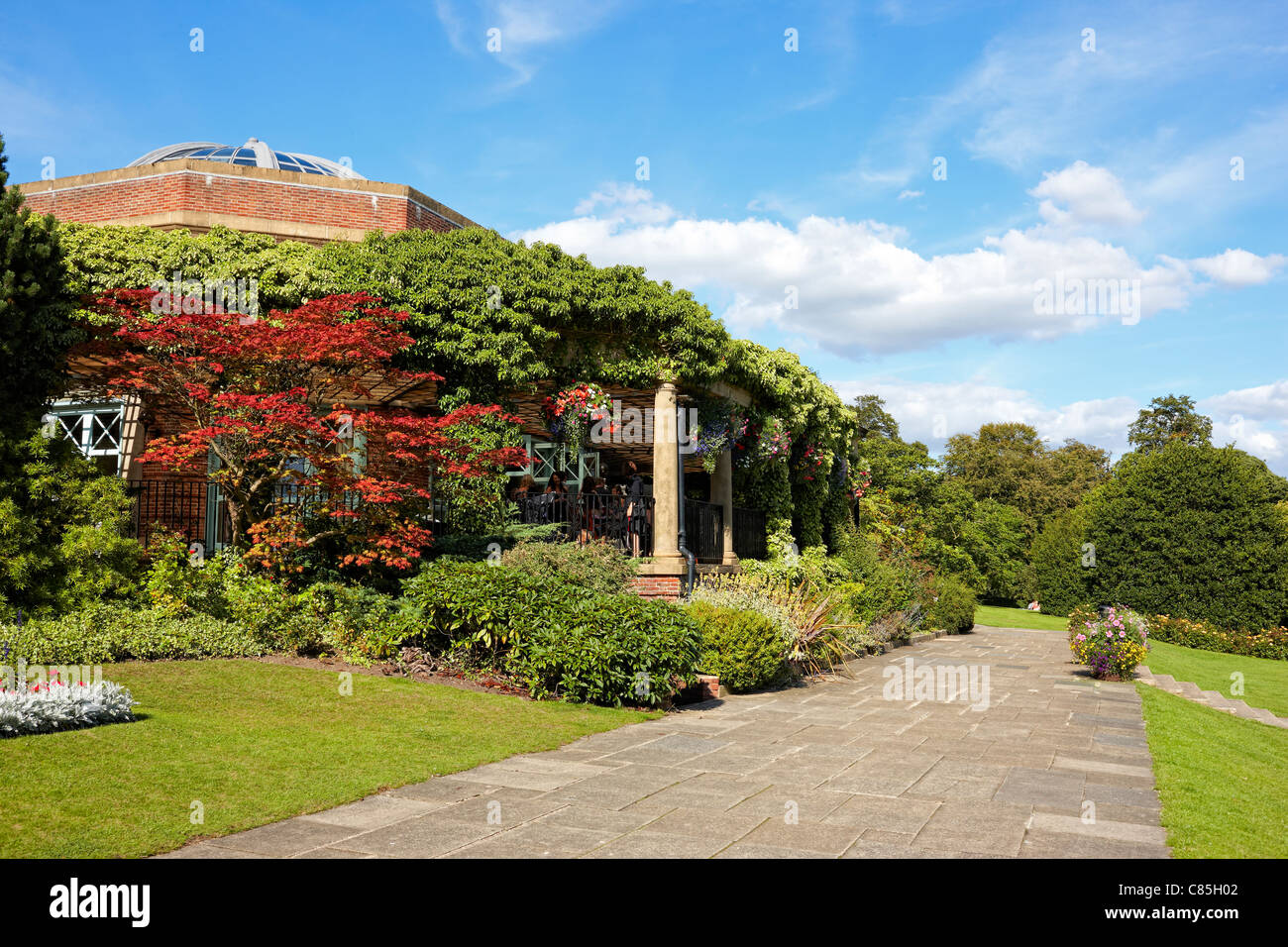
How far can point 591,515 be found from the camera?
13234 millimetres

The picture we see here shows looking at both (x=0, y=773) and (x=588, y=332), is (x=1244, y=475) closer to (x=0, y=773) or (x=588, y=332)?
(x=588, y=332)

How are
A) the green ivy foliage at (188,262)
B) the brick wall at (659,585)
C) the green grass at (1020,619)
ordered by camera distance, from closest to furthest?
1. the green ivy foliage at (188,262)
2. the brick wall at (659,585)
3. the green grass at (1020,619)

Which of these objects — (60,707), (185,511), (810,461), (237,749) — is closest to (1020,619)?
(810,461)

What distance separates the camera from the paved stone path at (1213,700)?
1123 centimetres

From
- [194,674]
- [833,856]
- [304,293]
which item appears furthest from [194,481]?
[833,856]

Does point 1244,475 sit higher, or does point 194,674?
point 1244,475

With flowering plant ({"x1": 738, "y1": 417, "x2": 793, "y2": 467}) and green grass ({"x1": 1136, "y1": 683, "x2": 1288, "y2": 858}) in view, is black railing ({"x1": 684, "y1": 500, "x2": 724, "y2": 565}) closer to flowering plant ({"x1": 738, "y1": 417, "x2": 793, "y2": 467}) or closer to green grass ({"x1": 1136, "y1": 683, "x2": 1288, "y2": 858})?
flowering plant ({"x1": 738, "y1": 417, "x2": 793, "y2": 467})

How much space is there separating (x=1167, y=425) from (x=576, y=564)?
4973 cm

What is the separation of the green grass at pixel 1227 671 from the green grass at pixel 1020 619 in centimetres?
347

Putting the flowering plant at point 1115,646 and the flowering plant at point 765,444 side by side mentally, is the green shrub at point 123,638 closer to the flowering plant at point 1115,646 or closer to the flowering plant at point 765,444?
the flowering plant at point 765,444

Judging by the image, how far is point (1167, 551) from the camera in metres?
24.0

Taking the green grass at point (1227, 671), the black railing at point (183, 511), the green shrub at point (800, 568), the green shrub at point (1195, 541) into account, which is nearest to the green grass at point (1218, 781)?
the green grass at point (1227, 671)

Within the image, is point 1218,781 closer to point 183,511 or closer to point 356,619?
point 356,619
